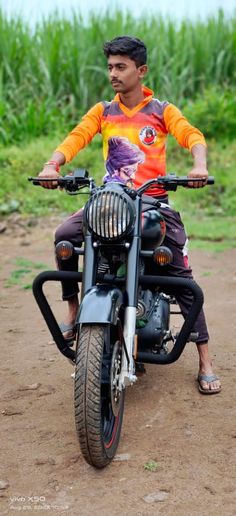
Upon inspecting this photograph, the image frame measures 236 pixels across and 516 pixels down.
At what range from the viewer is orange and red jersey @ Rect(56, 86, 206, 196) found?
3.96 meters

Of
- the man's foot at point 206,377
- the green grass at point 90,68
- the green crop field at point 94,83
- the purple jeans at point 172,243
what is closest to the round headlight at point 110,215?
the purple jeans at point 172,243

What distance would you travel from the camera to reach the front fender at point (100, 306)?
10.2 feet

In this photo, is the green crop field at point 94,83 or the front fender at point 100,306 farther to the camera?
the green crop field at point 94,83

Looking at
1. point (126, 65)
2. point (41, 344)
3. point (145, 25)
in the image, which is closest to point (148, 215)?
point (126, 65)

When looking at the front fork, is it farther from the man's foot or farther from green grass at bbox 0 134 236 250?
green grass at bbox 0 134 236 250

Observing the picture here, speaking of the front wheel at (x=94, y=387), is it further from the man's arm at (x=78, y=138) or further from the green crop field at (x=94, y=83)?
the green crop field at (x=94, y=83)

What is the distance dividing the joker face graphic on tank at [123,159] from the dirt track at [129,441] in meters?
1.11

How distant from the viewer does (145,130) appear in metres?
3.98

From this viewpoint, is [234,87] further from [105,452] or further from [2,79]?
[105,452]

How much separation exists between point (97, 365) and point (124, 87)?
157 cm

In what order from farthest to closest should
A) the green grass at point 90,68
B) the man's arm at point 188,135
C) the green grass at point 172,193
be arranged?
the green grass at point 90,68, the green grass at point 172,193, the man's arm at point 188,135

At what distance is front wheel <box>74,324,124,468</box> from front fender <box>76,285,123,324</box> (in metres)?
0.04

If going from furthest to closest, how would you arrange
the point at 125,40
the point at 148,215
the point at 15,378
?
the point at 15,378 < the point at 125,40 < the point at 148,215

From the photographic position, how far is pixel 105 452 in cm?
318
